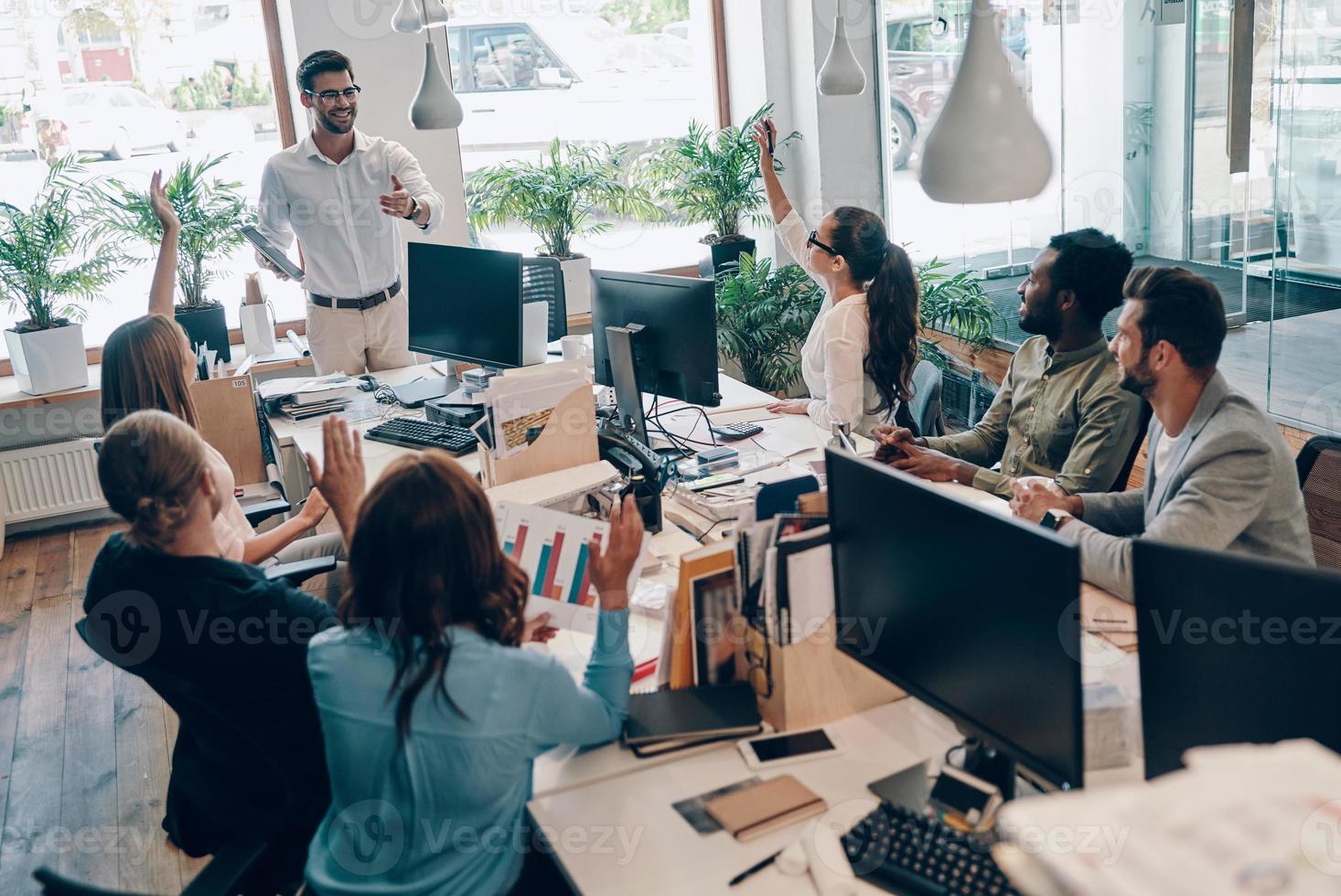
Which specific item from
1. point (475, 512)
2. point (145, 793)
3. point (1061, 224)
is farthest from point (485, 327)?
point (1061, 224)

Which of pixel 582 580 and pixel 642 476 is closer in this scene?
pixel 582 580

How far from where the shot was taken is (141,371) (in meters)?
2.90

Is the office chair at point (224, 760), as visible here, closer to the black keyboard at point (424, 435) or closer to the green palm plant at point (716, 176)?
the black keyboard at point (424, 435)

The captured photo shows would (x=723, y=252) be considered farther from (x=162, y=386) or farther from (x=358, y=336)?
(x=162, y=386)

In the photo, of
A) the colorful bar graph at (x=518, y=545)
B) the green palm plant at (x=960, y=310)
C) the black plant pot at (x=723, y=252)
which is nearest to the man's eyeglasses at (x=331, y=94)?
the black plant pot at (x=723, y=252)

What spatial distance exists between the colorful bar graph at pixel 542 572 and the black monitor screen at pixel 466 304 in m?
1.47

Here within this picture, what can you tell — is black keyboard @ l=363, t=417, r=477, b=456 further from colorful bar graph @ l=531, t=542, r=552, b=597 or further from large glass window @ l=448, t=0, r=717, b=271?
large glass window @ l=448, t=0, r=717, b=271

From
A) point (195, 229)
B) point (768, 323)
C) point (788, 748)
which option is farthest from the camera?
point (768, 323)

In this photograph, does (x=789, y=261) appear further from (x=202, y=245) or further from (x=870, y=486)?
(x=870, y=486)

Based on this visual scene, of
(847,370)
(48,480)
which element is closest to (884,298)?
(847,370)

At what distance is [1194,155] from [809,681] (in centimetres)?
348

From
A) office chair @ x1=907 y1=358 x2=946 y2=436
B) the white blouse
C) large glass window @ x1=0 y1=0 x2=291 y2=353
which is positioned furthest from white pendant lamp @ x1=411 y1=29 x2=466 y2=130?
office chair @ x1=907 y1=358 x2=946 y2=436

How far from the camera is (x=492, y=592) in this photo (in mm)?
1737

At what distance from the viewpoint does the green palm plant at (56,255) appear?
499cm
